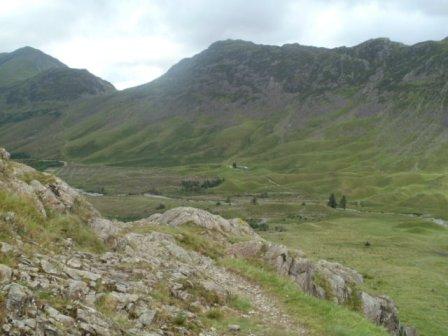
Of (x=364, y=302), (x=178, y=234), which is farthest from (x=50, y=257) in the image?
(x=364, y=302)

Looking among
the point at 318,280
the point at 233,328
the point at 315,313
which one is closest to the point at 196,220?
the point at 318,280

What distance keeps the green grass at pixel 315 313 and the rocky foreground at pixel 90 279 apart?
55 centimetres

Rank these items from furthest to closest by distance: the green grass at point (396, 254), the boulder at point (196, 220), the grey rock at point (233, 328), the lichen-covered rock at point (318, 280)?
A: the green grass at point (396, 254)
the boulder at point (196, 220)
the lichen-covered rock at point (318, 280)
the grey rock at point (233, 328)

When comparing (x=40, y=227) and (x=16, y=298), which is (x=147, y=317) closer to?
(x=16, y=298)

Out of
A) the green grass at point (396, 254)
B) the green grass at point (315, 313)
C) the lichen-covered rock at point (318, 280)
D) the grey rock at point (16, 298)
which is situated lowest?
the green grass at point (396, 254)

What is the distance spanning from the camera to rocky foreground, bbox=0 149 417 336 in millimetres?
13617

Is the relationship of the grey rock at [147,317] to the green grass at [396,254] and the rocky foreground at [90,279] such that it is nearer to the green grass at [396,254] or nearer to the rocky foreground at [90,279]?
the rocky foreground at [90,279]

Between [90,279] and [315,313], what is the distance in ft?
32.1

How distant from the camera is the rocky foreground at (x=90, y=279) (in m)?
13.6

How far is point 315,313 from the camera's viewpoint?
72.3 ft

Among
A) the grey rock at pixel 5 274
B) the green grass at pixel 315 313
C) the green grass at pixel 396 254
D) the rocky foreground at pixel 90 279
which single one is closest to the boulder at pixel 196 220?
the rocky foreground at pixel 90 279

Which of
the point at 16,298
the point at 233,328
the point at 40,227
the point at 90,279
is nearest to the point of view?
the point at 16,298

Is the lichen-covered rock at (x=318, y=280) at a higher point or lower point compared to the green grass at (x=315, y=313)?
lower

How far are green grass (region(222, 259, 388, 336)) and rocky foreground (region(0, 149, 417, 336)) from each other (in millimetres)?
553
